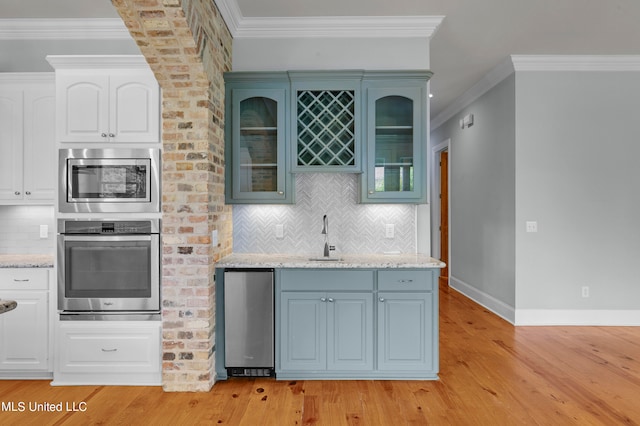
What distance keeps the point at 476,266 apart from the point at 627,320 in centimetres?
168

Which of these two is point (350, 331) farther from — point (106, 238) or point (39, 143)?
point (39, 143)

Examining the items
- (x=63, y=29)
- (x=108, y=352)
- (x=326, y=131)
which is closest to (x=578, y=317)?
(x=326, y=131)

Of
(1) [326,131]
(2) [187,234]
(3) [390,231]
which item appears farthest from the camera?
(3) [390,231]

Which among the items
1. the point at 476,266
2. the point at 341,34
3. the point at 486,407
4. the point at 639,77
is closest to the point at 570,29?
the point at 639,77

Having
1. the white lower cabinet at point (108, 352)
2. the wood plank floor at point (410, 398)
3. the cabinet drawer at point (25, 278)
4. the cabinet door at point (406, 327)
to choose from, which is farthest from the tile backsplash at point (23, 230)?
the cabinet door at point (406, 327)

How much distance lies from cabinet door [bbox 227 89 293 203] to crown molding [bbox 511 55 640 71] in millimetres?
2813

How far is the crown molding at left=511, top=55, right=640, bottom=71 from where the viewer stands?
166 inches

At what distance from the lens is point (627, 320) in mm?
4277

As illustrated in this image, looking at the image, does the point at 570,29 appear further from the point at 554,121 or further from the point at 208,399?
the point at 208,399

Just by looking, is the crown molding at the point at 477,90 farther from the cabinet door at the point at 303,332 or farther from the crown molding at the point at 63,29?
the crown molding at the point at 63,29

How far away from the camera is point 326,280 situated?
9.66ft

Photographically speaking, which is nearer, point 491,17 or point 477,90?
point 491,17

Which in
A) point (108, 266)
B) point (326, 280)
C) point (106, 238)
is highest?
point (106, 238)

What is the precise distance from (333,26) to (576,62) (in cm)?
281
